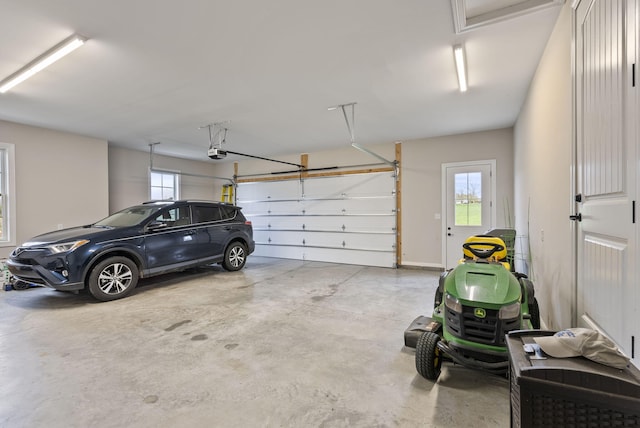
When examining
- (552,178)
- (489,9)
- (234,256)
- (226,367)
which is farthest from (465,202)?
(226,367)

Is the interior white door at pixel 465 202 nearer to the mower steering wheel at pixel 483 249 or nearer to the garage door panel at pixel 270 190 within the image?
the mower steering wheel at pixel 483 249

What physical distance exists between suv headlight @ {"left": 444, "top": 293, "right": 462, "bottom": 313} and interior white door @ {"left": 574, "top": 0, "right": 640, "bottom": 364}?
0.73 metres

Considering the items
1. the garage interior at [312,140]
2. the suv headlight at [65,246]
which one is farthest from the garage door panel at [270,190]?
the suv headlight at [65,246]

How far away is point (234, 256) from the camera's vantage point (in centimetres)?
646

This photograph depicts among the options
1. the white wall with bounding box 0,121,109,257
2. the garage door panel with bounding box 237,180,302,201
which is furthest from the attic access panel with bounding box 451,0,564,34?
the white wall with bounding box 0,121,109,257

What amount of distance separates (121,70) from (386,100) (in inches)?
132

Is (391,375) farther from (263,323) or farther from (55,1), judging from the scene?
(55,1)

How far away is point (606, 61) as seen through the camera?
165 cm

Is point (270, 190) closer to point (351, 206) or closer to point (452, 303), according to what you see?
point (351, 206)

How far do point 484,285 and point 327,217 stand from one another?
5.70 m

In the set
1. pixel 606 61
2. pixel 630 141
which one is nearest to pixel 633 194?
pixel 630 141

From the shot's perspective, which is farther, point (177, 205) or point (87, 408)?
point (177, 205)

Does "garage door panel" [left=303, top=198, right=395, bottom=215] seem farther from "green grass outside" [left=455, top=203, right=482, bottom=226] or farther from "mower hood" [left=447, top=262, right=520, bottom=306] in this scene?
"mower hood" [left=447, top=262, right=520, bottom=306]

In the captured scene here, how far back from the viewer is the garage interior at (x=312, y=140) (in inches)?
73.3
